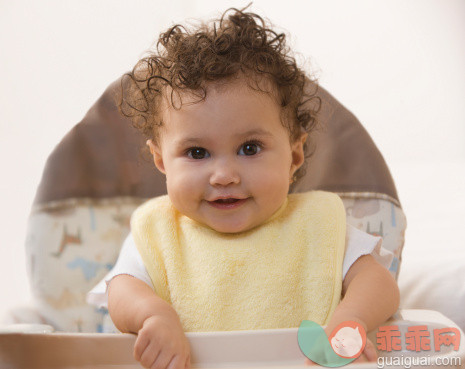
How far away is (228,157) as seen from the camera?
805mm

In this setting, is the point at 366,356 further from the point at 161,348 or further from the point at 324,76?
the point at 324,76

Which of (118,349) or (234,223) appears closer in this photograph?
(118,349)

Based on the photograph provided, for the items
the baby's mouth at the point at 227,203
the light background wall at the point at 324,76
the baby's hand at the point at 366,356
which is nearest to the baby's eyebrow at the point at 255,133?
the baby's mouth at the point at 227,203

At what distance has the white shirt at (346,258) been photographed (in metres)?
0.85

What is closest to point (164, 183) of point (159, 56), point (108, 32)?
point (159, 56)

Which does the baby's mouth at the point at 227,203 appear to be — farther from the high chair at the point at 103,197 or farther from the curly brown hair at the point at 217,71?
the high chair at the point at 103,197

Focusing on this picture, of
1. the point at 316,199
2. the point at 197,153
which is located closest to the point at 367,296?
the point at 316,199

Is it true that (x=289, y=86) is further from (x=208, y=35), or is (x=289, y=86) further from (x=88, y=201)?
(x=88, y=201)

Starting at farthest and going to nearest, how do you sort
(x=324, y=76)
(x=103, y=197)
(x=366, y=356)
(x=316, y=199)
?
1. (x=324, y=76)
2. (x=103, y=197)
3. (x=316, y=199)
4. (x=366, y=356)

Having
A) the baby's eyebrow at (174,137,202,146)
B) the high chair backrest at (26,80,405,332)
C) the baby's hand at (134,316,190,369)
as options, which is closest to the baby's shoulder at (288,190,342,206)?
the high chair backrest at (26,80,405,332)

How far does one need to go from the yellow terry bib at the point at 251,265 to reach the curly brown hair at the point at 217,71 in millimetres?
155

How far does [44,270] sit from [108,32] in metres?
0.96

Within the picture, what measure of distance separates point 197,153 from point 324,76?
1.26m

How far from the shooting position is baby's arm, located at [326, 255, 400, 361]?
28.3 inches
